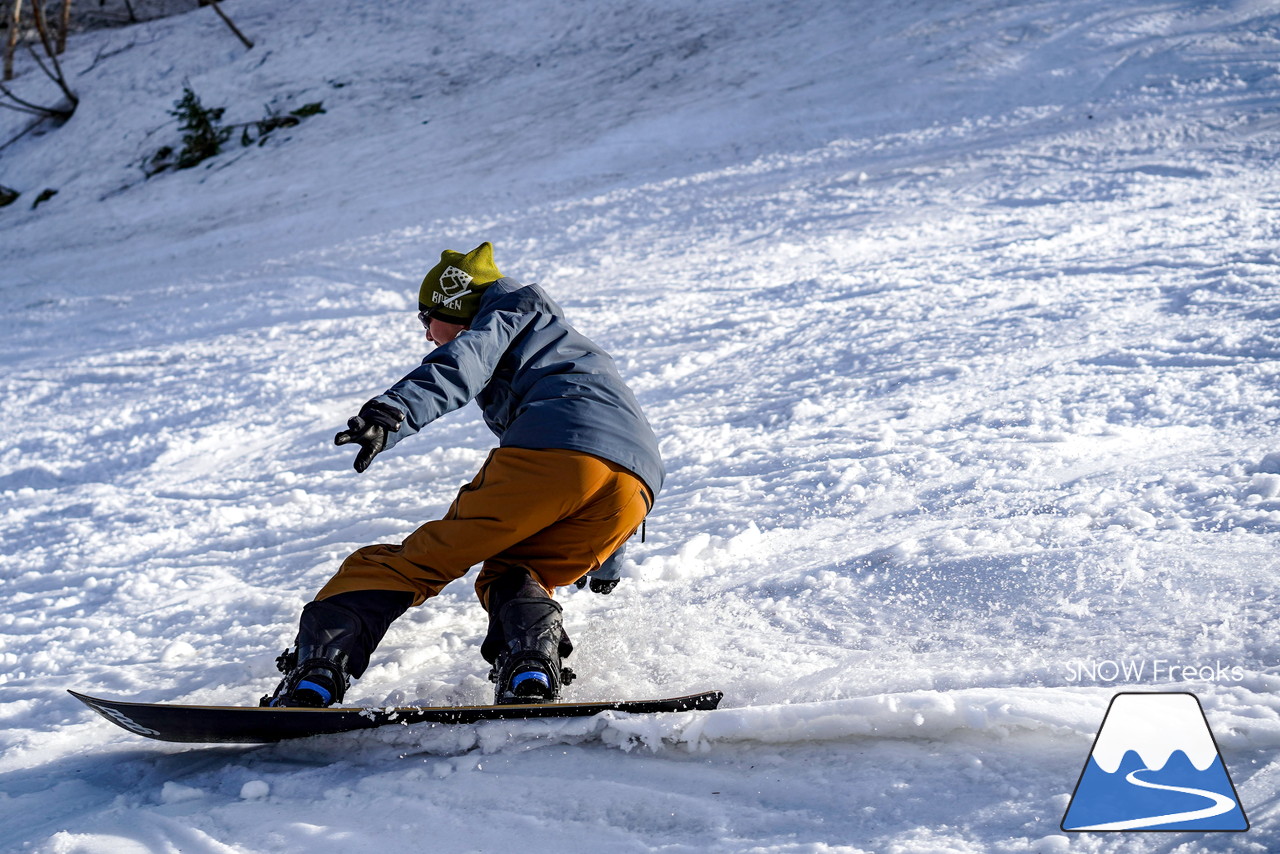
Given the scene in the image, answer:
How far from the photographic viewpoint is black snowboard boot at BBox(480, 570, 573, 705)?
7.78 feet

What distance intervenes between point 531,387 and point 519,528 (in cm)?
40

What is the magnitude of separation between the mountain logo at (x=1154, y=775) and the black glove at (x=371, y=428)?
1.66m

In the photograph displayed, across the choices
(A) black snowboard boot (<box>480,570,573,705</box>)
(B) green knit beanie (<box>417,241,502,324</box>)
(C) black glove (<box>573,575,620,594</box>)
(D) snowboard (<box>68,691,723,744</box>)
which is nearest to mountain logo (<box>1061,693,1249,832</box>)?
(D) snowboard (<box>68,691,723,744</box>)

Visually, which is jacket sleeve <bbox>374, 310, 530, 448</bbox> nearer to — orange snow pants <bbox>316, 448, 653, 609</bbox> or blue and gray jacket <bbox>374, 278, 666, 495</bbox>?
blue and gray jacket <bbox>374, 278, 666, 495</bbox>

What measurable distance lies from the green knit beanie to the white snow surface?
1010mm

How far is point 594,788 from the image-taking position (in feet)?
7.17

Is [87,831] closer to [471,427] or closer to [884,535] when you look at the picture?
[884,535]

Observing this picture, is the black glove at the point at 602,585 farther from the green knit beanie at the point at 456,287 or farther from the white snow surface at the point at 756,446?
the green knit beanie at the point at 456,287

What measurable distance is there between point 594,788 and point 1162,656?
1428 mm

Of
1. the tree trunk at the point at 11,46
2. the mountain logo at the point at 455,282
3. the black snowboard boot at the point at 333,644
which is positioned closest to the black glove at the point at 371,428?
the black snowboard boot at the point at 333,644

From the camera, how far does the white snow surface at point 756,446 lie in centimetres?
219

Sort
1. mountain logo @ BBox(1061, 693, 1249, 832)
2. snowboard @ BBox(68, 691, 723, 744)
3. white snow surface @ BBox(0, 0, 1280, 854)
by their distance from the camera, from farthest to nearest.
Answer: snowboard @ BBox(68, 691, 723, 744) → white snow surface @ BBox(0, 0, 1280, 854) → mountain logo @ BBox(1061, 693, 1249, 832)

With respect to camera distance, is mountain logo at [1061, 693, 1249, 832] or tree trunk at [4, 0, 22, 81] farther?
tree trunk at [4, 0, 22, 81]

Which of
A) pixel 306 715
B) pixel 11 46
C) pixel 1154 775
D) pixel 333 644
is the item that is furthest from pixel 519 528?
pixel 11 46
